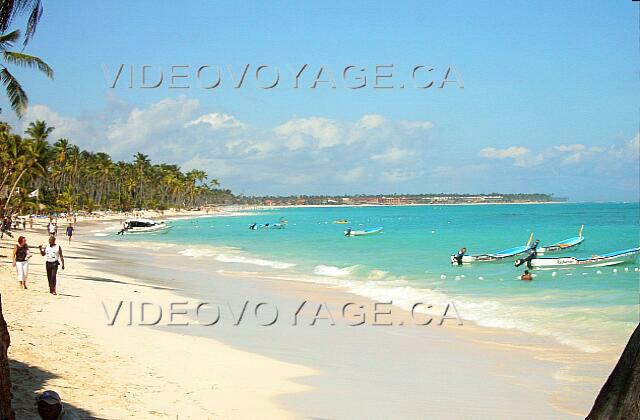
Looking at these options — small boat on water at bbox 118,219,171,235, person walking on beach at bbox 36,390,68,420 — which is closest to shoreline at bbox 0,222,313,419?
person walking on beach at bbox 36,390,68,420

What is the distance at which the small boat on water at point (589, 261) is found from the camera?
110ft

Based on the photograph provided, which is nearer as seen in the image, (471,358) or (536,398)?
(536,398)

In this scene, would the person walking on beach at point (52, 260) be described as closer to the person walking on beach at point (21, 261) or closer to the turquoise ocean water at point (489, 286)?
the person walking on beach at point (21, 261)

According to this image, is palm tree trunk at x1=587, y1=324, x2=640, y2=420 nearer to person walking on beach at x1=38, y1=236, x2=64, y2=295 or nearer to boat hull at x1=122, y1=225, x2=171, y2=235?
person walking on beach at x1=38, y1=236, x2=64, y2=295

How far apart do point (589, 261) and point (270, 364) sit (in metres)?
27.6

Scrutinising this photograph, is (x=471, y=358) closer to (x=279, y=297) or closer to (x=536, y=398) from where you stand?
(x=536, y=398)

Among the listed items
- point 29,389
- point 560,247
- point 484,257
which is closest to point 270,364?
point 29,389

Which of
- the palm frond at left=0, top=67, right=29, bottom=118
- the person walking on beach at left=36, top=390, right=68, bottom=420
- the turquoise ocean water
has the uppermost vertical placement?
the palm frond at left=0, top=67, right=29, bottom=118

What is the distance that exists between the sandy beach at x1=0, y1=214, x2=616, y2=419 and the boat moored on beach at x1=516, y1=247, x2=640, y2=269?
1766 cm

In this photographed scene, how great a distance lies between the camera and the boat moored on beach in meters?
33.6

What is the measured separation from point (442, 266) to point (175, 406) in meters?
28.8

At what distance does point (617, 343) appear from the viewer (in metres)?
14.1

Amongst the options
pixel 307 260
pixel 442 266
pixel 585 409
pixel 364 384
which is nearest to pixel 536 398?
pixel 585 409

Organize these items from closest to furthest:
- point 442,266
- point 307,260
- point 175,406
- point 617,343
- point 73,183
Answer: point 175,406 → point 617,343 → point 442,266 → point 307,260 → point 73,183
